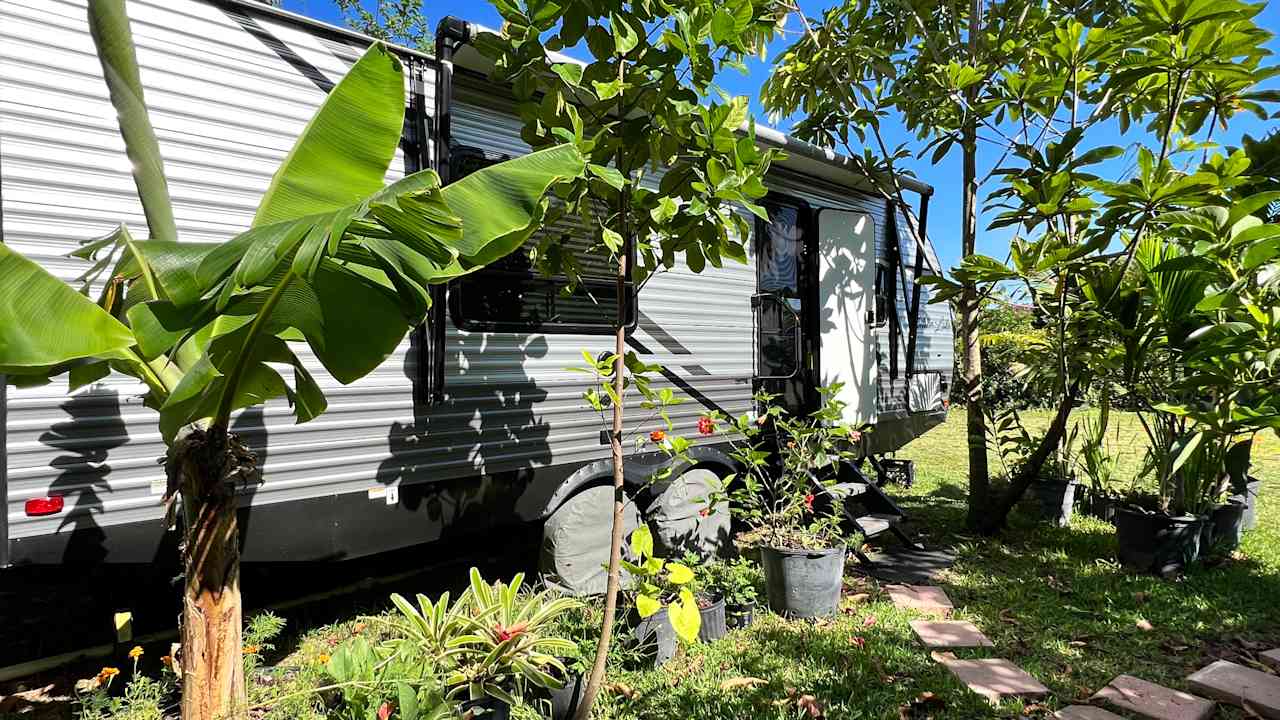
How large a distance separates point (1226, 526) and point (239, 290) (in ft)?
22.3

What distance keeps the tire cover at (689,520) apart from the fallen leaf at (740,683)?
1307 mm

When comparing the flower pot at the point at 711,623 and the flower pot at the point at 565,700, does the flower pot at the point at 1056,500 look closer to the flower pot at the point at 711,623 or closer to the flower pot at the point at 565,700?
the flower pot at the point at 711,623

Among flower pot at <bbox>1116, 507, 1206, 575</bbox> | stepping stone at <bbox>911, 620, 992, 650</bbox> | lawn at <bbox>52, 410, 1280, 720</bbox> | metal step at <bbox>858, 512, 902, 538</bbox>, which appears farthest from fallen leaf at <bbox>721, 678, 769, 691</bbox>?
flower pot at <bbox>1116, 507, 1206, 575</bbox>

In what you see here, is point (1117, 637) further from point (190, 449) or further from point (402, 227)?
point (190, 449)

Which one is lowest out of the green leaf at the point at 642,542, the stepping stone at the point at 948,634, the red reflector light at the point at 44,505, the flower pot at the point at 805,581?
the stepping stone at the point at 948,634

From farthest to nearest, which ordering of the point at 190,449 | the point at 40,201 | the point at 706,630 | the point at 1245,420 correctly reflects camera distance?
the point at 706,630 → the point at 1245,420 → the point at 40,201 → the point at 190,449

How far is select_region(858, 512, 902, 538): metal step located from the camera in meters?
5.06

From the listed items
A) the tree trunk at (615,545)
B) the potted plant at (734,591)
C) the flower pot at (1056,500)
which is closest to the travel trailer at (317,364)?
the tree trunk at (615,545)

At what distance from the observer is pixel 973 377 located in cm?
595

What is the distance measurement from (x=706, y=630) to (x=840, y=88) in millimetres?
4626

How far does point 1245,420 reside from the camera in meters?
3.28

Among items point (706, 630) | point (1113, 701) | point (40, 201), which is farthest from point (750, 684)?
point (40, 201)

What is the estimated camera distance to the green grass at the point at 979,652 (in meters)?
2.95

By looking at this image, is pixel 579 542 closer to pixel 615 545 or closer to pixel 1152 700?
pixel 615 545
